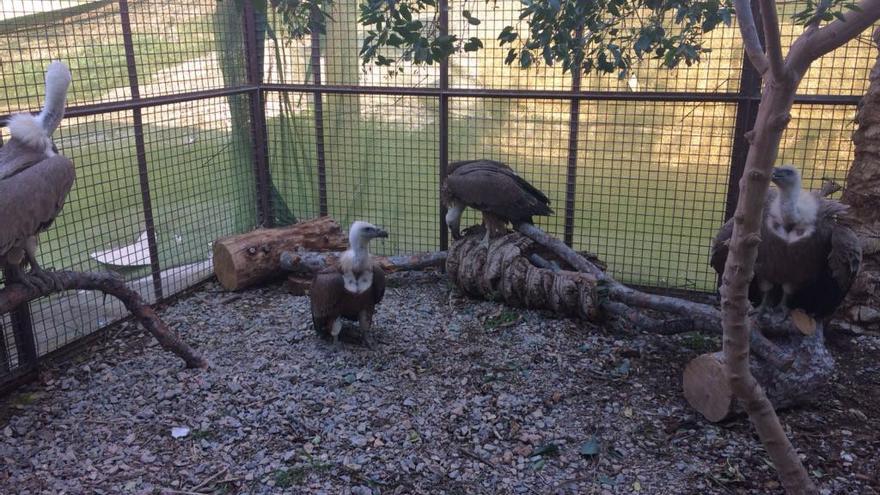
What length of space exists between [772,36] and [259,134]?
16.5ft

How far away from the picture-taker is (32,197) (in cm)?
321

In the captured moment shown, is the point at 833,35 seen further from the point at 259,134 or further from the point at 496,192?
the point at 259,134

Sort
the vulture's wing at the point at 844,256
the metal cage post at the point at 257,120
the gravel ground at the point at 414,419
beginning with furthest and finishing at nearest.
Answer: the metal cage post at the point at 257,120 < the vulture's wing at the point at 844,256 < the gravel ground at the point at 414,419

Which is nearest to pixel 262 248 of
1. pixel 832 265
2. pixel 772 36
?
pixel 832 265

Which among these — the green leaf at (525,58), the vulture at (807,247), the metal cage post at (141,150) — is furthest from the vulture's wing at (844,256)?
the metal cage post at (141,150)

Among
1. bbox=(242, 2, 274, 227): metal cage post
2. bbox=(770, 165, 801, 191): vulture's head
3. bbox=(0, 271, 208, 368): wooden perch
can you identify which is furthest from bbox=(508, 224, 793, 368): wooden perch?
bbox=(242, 2, 274, 227): metal cage post

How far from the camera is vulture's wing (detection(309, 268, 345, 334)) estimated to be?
4133mm

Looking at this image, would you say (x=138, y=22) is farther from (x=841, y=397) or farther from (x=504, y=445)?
(x=841, y=397)

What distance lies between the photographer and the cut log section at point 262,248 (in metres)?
5.32

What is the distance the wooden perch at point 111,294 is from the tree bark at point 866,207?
451cm

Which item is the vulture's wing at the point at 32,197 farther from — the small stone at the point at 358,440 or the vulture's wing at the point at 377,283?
the small stone at the point at 358,440

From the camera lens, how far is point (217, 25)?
18.3 ft

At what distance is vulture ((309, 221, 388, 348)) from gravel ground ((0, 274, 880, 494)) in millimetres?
235

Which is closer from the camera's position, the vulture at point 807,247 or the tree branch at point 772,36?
the tree branch at point 772,36
